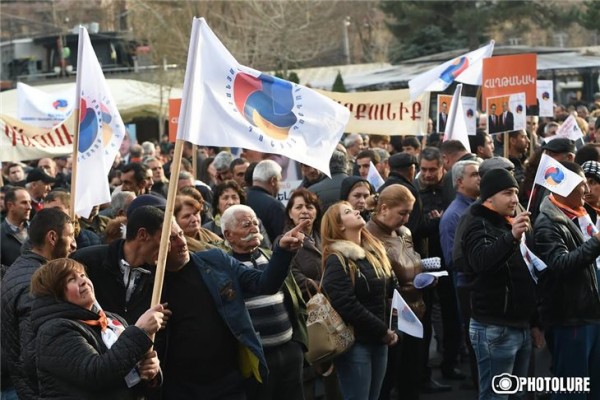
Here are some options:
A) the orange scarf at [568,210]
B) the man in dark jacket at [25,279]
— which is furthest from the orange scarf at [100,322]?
the orange scarf at [568,210]

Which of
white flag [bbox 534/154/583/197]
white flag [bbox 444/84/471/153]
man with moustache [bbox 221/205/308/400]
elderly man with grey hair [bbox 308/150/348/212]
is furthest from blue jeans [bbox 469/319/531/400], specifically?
white flag [bbox 444/84/471/153]

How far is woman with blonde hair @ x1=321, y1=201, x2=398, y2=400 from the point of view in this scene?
731cm

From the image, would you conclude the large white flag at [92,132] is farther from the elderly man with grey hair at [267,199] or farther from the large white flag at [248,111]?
the large white flag at [248,111]

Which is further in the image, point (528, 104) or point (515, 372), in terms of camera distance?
point (528, 104)

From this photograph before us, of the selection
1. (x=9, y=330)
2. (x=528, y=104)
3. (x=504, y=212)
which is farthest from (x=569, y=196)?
(x=528, y=104)

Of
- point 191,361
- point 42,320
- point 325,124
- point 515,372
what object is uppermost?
point 325,124

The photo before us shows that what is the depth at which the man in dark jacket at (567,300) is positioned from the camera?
733 centimetres

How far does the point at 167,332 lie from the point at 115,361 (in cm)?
99

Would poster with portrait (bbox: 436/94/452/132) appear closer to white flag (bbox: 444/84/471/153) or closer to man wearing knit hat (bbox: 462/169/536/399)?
white flag (bbox: 444/84/471/153)

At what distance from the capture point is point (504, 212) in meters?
7.22

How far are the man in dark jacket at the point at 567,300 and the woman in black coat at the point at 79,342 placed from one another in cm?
312

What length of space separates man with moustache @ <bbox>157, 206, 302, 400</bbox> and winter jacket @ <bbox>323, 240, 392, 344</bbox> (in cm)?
129

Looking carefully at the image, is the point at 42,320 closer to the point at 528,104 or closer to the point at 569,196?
the point at 569,196

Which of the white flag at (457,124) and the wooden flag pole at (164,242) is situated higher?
the wooden flag pole at (164,242)
